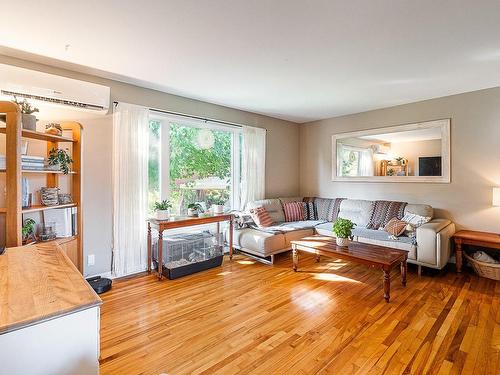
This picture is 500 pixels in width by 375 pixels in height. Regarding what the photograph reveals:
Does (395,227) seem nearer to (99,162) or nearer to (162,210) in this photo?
(162,210)

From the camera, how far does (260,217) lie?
13.6 feet

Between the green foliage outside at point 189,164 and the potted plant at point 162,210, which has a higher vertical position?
the green foliage outside at point 189,164

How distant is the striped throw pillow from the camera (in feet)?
15.4

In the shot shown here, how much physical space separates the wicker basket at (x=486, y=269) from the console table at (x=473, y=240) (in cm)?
15

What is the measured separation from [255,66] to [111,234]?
8.29ft

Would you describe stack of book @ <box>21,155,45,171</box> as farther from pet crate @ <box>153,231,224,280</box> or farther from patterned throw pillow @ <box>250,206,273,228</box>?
patterned throw pillow @ <box>250,206,273,228</box>

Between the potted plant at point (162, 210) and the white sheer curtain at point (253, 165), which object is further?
the white sheer curtain at point (253, 165)

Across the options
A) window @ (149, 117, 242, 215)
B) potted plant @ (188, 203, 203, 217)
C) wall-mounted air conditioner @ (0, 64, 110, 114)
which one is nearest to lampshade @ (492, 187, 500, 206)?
window @ (149, 117, 242, 215)

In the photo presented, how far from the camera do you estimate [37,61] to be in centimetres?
267

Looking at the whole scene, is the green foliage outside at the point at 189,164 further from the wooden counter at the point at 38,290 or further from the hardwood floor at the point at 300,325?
the wooden counter at the point at 38,290

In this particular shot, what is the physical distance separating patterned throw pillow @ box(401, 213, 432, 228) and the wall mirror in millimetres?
639

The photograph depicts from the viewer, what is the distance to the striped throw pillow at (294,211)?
15.4 feet

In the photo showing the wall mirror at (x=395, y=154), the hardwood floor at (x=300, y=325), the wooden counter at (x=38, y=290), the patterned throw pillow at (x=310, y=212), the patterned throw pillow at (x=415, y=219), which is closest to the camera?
the wooden counter at (x=38, y=290)

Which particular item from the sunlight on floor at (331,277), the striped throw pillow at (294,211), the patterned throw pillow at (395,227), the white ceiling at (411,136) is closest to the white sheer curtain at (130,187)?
the sunlight on floor at (331,277)
